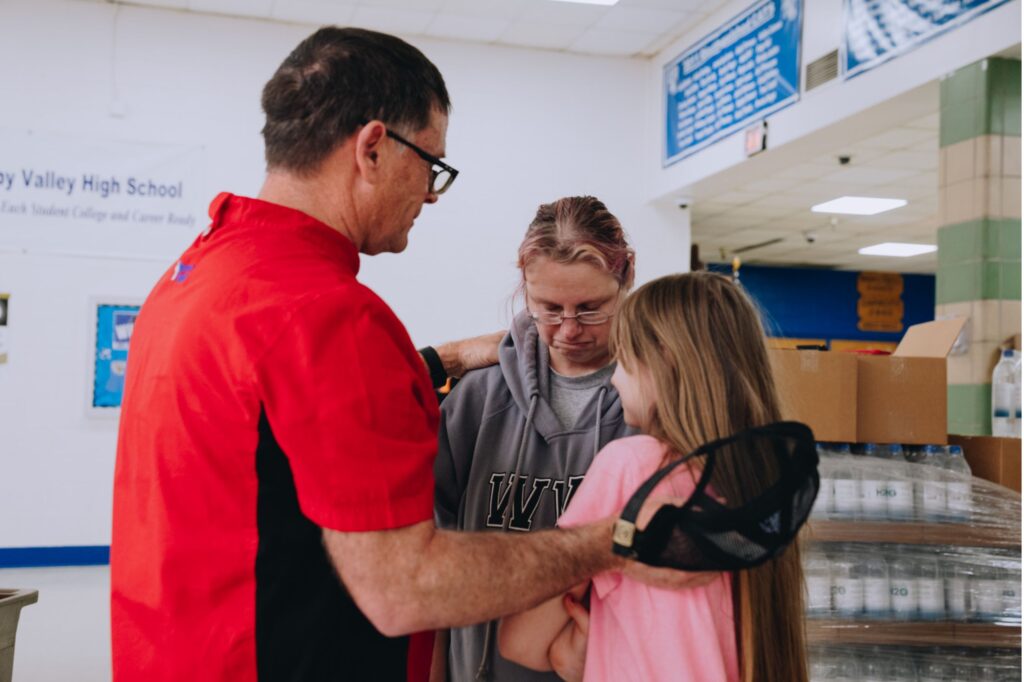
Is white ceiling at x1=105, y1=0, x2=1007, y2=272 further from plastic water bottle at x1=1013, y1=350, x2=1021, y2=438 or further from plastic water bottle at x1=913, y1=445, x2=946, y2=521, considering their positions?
plastic water bottle at x1=913, y1=445, x2=946, y2=521

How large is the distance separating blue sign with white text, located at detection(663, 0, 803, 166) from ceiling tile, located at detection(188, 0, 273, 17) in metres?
2.97

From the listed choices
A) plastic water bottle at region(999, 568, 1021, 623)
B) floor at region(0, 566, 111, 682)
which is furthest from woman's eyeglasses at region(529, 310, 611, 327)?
floor at region(0, 566, 111, 682)

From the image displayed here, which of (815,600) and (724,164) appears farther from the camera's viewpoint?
(724,164)

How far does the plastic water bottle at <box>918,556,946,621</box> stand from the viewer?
265 cm

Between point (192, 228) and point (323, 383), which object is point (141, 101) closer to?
point (192, 228)

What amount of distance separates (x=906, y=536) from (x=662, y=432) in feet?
5.27

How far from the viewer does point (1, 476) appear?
20.5 ft

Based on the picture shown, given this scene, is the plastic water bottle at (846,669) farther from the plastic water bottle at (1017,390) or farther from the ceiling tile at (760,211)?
the ceiling tile at (760,211)

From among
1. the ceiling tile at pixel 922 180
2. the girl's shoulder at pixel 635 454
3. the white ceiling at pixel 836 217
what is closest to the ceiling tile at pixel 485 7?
the white ceiling at pixel 836 217

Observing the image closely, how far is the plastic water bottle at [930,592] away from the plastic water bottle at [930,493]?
127mm

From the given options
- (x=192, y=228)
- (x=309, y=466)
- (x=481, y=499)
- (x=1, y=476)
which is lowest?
(x=1, y=476)

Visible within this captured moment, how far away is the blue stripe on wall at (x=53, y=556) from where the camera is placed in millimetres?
6238

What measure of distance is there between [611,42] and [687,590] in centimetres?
643

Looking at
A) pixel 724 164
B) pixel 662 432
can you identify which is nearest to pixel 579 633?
pixel 662 432
